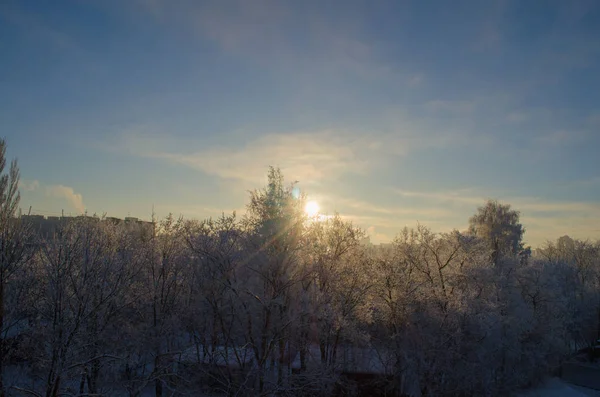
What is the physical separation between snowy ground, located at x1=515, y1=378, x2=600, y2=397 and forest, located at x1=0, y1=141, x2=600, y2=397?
34.1 inches

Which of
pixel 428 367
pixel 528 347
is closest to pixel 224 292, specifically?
pixel 428 367

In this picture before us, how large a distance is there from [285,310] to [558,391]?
2213 centimetres

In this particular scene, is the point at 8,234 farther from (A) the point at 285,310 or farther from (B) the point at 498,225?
(B) the point at 498,225

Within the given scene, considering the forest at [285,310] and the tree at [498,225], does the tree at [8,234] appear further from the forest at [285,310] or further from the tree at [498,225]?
the tree at [498,225]

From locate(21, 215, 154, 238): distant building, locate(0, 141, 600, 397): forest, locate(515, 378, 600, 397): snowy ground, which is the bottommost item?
locate(515, 378, 600, 397): snowy ground

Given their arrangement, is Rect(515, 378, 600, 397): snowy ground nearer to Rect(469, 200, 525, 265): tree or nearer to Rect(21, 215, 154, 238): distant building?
Rect(469, 200, 525, 265): tree

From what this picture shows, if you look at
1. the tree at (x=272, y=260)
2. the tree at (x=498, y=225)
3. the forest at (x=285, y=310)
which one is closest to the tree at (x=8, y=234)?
the forest at (x=285, y=310)

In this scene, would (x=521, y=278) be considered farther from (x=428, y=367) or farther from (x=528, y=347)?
(x=428, y=367)

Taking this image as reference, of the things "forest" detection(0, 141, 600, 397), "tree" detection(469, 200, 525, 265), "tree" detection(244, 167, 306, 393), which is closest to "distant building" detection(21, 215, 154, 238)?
"forest" detection(0, 141, 600, 397)

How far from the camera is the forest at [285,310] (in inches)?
745

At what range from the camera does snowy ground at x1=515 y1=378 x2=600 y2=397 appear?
2922 cm

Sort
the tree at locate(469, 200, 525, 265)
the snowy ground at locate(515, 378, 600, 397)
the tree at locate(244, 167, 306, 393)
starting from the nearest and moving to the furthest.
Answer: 1. the tree at locate(244, 167, 306, 393)
2. the snowy ground at locate(515, 378, 600, 397)
3. the tree at locate(469, 200, 525, 265)

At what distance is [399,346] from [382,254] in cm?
660

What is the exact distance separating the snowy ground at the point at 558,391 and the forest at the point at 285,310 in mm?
867
